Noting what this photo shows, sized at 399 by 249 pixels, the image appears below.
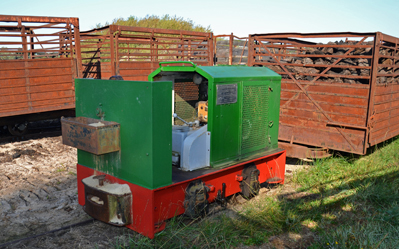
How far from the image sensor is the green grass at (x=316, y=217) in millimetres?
3989

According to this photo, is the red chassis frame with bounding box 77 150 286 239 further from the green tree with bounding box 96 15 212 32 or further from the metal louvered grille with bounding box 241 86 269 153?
the green tree with bounding box 96 15 212 32

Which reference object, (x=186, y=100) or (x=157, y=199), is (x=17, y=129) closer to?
(x=186, y=100)

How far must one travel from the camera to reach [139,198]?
13.1 feet

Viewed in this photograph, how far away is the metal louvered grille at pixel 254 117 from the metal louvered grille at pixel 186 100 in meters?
0.91

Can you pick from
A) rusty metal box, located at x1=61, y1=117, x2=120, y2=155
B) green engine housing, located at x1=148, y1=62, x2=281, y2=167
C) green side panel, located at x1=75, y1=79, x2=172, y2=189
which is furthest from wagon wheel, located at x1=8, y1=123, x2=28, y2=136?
green side panel, located at x1=75, y1=79, x2=172, y2=189

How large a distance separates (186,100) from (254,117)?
1.15 m

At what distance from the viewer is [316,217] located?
4832 millimetres

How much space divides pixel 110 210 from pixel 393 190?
4.50 metres

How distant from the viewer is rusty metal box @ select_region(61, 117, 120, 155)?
3.84 m

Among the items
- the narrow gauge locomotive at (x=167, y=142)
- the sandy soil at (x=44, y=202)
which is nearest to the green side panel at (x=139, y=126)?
the narrow gauge locomotive at (x=167, y=142)

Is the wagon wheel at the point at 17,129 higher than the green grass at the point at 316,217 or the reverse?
higher

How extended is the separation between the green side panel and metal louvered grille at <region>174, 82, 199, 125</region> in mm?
1603

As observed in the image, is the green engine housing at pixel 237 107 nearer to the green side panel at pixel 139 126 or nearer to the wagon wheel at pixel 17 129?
the green side panel at pixel 139 126

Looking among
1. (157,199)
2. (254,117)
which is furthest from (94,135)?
(254,117)
